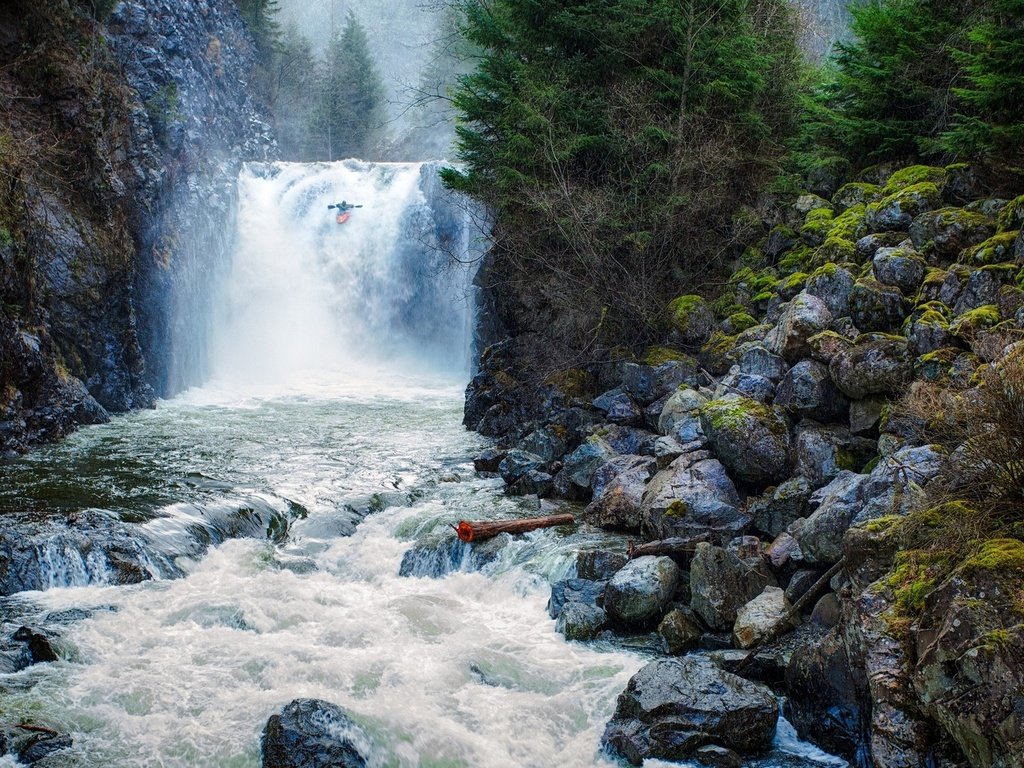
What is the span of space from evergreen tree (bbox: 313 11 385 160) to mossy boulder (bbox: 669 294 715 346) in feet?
125

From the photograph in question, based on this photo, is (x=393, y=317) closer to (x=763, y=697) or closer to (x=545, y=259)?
(x=545, y=259)

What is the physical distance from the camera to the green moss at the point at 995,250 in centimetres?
924

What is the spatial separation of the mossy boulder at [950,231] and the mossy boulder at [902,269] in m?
0.28

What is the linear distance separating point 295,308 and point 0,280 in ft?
55.0

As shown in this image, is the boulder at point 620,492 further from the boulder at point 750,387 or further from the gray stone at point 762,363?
the gray stone at point 762,363

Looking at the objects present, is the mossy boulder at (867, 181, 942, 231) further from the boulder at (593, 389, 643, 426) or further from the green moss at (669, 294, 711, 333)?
the boulder at (593, 389, 643, 426)

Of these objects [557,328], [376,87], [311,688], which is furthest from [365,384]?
[376,87]

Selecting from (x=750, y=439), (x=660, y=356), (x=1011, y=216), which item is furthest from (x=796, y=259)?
(x=750, y=439)

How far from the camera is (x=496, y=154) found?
1673 cm

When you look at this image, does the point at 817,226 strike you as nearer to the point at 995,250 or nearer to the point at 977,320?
the point at 995,250

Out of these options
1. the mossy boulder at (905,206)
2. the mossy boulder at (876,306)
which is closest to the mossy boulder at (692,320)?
the mossy boulder at (905,206)

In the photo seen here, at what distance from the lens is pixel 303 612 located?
8.71m

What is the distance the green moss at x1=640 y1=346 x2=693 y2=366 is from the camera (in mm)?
14227

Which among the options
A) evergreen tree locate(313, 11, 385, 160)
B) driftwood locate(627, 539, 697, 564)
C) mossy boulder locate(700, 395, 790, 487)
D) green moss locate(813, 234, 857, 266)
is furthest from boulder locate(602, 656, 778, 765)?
evergreen tree locate(313, 11, 385, 160)
